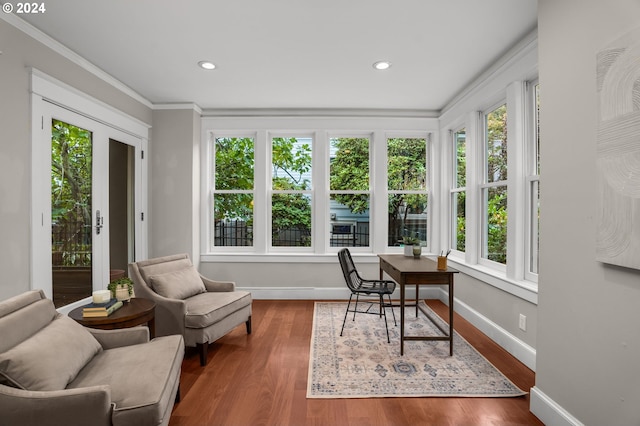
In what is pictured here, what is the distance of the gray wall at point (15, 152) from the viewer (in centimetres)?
252

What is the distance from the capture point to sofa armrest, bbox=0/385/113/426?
4.79 feet

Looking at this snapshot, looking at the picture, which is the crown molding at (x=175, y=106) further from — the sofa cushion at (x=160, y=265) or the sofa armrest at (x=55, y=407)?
the sofa armrest at (x=55, y=407)

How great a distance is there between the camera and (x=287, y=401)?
2.36m

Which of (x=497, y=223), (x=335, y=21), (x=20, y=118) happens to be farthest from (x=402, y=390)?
(x=20, y=118)

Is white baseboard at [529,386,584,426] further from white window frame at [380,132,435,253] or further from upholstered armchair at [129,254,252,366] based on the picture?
white window frame at [380,132,435,253]

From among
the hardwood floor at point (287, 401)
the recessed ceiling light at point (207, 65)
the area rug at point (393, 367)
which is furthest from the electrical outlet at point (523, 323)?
the recessed ceiling light at point (207, 65)

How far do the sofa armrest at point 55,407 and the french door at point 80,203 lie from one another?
5.50 ft

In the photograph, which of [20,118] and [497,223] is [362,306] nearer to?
[497,223]

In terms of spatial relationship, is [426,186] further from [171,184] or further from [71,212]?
[71,212]

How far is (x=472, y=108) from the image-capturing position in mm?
3908

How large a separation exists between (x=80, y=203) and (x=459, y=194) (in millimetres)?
4341

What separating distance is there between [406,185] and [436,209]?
0.55 m

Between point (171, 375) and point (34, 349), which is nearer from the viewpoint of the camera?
point (34, 349)

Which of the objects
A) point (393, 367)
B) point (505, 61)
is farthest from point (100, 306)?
point (505, 61)
